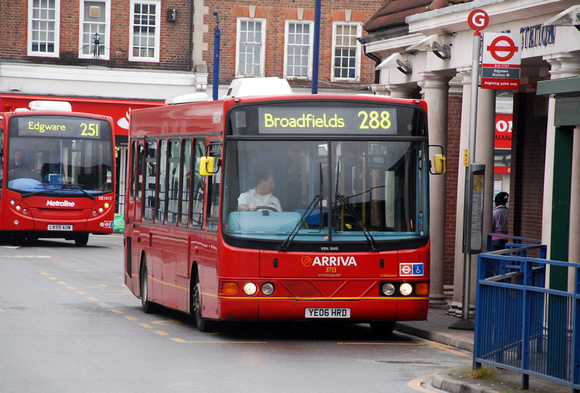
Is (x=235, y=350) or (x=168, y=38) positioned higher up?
(x=168, y=38)

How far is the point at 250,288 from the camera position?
1321 centimetres

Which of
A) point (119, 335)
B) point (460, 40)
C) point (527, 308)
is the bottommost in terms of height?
point (119, 335)

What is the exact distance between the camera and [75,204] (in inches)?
1236

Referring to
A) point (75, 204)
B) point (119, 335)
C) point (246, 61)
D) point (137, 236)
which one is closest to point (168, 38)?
point (246, 61)

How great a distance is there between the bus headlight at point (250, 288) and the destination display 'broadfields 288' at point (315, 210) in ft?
0.05

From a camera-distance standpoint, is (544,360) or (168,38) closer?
(544,360)

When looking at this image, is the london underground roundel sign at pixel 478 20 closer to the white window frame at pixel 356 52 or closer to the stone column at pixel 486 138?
the stone column at pixel 486 138

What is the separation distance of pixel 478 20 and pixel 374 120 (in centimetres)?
191

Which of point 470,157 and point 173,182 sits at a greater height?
point 470,157

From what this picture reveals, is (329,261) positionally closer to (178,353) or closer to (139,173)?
(178,353)

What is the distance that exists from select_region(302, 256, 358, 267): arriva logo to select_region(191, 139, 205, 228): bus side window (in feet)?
5.08

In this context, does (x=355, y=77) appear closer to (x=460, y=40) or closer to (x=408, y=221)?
(x=460, y=40)

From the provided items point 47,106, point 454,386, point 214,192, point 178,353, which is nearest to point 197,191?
point 214,192

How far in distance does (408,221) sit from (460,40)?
4086 millimetres
